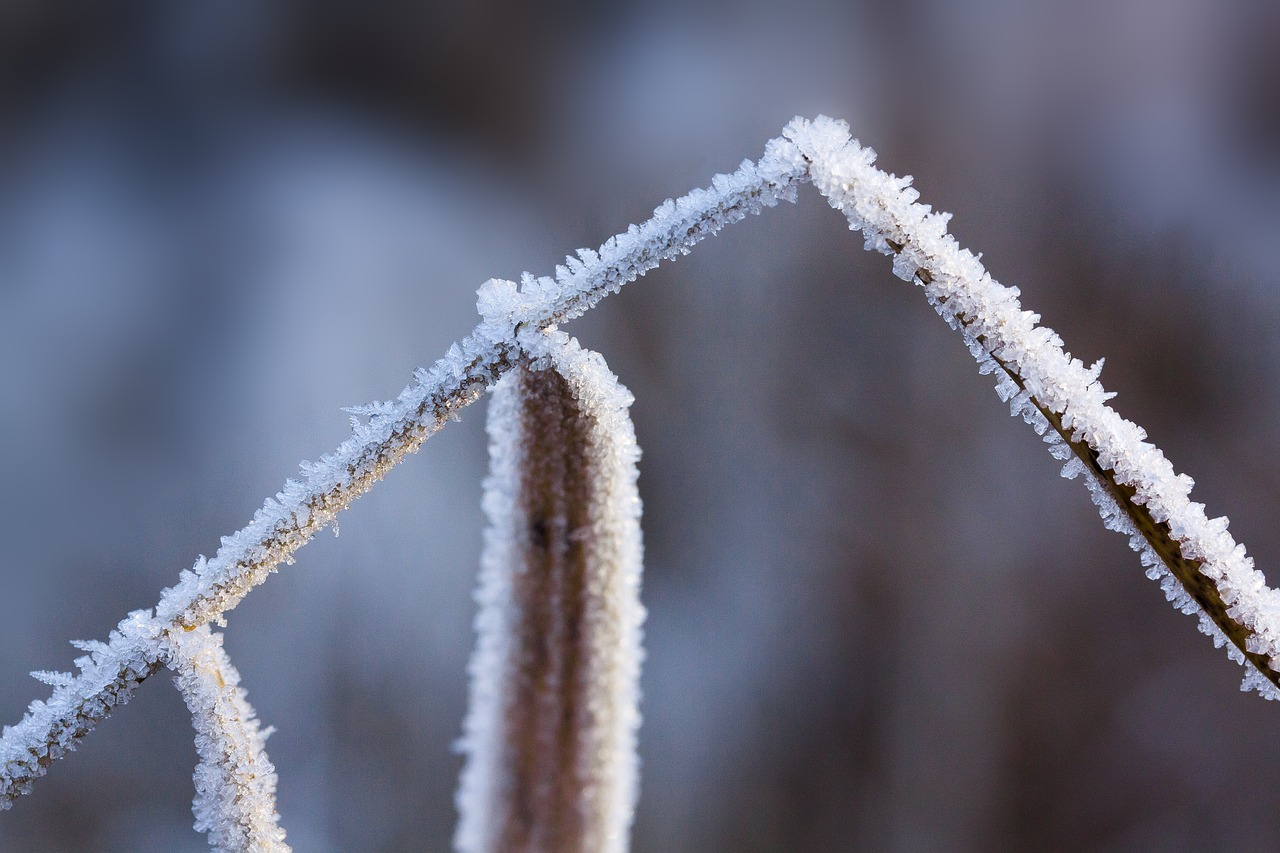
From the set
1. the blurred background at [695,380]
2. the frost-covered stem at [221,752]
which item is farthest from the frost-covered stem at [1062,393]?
the blurred background at [695,380]

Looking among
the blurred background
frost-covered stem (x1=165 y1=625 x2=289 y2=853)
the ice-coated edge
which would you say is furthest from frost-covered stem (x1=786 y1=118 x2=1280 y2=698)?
the blurred background

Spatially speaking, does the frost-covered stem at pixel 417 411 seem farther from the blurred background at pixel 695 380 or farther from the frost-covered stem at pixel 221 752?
the blurred background at pixel 695 380

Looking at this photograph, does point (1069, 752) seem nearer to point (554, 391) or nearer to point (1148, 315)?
point (1148, 315)

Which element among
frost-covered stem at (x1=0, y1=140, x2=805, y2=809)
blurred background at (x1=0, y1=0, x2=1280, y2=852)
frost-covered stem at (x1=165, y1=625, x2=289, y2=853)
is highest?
blurred background at (x1=0, y1=0, x2=1280, y2=852)

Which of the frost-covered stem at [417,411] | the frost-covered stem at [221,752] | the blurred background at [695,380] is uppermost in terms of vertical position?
the blurred background at [695,380]

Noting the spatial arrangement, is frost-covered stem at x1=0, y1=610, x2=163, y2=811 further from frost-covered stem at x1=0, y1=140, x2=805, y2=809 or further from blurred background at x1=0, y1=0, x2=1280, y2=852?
blurred background at x1=0, y1=0, x2=1280, y2=852

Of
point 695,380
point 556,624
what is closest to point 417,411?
point 556,624

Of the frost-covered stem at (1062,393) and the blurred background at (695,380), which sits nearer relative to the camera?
the frost-covered stem at (1062,393)

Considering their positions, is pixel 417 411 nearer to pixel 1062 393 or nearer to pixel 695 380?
pixel 1062 393

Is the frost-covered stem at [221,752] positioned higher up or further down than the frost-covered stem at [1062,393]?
further down
